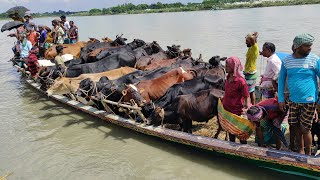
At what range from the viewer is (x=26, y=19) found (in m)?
14.7

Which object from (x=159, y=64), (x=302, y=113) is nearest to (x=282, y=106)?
(x=302, y=113)

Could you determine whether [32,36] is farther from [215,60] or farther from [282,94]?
[282,94]

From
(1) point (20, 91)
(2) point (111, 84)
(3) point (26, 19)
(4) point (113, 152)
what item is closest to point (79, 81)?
(2) point (111, 84)

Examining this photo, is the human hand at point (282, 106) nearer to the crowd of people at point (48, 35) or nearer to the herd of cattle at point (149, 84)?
the herd of cattle at point (149, 84)

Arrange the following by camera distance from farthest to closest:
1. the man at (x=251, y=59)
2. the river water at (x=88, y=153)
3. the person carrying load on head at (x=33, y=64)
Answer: the person carrying load on head at (x=33, y=64), the man at (x=251, y=59), the river water at (x=88, y=153)

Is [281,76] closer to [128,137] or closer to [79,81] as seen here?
[128,137]

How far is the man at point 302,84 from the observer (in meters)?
4.08

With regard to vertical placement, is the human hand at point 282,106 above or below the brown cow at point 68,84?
above

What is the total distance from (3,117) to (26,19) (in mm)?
7126

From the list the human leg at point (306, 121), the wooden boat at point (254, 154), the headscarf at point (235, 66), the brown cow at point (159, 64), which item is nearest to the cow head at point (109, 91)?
the wooden boat at point (254, 154)

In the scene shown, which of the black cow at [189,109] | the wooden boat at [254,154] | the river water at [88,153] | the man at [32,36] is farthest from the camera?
the man at [32,36]

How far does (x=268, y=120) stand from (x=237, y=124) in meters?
0.46

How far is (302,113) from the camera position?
4.30 meters

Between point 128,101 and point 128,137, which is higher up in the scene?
point 128,101
